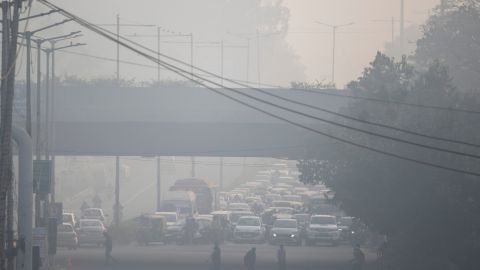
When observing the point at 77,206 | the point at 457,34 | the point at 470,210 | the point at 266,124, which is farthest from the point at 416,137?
the point at 77,206

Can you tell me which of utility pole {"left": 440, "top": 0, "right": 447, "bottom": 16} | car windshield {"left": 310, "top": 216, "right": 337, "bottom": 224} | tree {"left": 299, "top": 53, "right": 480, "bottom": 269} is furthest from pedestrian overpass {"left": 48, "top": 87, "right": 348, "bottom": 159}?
utility pole {"left": 440, "top": 0, "right": 447, "bottom": 16}

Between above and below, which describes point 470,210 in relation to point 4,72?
below

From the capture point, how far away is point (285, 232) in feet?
217

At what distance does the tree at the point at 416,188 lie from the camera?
48250 mm

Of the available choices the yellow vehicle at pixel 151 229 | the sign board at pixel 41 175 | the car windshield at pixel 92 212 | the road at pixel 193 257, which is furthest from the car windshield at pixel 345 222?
the sign board at pixel 41 175

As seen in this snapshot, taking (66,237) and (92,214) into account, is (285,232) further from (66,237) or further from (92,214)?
(92,214)

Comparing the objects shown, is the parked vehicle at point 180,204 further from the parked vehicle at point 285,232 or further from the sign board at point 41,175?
the sign board at point 41,175

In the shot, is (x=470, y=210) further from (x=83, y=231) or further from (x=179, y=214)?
(x=179, y=214)

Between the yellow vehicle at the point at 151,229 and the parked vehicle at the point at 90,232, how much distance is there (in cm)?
274

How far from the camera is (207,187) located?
8675 cm

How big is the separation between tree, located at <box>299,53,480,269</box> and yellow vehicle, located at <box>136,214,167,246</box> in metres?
14.7

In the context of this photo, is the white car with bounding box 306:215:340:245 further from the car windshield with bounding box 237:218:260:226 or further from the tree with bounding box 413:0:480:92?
the tree with bounding box 413:0:480:92

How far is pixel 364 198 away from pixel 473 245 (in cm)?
570

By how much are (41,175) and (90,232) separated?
21794 mm
